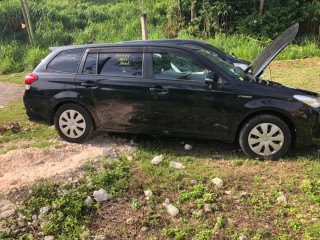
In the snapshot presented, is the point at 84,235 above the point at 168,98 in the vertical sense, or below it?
below

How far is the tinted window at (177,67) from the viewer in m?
4.89

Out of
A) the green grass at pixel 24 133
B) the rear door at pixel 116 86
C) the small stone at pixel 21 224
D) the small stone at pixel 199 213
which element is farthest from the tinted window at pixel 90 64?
the small stone at pixel 199 213

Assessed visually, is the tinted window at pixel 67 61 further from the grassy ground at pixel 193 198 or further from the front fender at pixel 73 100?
the grassy ground at pixel 193 198

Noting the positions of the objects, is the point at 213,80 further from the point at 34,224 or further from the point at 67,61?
the point at 34,224

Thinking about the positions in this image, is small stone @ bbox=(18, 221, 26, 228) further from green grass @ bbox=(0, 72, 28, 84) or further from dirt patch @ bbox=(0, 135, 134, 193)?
green grass @ bbox=(0, 72, 28, 84)

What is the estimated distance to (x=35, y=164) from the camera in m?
4.90

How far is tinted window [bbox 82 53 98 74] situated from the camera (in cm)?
536

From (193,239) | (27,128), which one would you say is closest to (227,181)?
(193,239)

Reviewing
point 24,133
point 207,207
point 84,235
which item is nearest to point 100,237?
point 84,235

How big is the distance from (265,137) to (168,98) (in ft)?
4.79

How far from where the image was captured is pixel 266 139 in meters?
4.71

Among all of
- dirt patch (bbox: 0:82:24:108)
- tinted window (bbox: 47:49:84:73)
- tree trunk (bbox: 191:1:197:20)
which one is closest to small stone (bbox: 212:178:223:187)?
tinted window (bbox: 47:49:84:73)

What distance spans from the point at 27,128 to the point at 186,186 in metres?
4.00

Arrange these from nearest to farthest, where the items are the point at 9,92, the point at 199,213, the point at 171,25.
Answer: the point at 199,213 < the point at 9,92 < the point at 171,25
